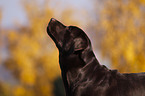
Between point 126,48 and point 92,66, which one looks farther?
point 126,48

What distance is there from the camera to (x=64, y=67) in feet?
9.34

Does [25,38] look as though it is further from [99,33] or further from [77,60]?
[77,60]

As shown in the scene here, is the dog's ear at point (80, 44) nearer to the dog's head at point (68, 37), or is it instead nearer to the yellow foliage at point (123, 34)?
the dog's head at point (68, 37)

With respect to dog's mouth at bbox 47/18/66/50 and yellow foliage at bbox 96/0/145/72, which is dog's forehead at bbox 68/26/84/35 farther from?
yellow foliage at bbox 96/0/145/72

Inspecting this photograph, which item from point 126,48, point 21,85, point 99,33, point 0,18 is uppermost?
point 0,18

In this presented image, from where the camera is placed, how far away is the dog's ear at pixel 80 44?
8.95ft

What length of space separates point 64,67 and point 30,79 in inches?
554

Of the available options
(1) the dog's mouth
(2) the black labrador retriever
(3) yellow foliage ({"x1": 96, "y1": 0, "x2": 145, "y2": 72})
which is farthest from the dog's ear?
(3) yellow foliage ({"x1": 96, "y1": 0, "x2": 145, "y2": 72})

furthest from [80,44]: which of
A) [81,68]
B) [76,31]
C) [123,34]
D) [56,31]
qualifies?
[123,34]

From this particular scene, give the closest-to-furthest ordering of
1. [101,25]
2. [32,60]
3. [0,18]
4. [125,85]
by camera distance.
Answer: [125,85], [101,25], [32,60], [0,18]

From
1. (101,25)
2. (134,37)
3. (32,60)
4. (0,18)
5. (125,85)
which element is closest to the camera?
(125,85)

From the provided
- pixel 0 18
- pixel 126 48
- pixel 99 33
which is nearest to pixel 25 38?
pixel 0 18

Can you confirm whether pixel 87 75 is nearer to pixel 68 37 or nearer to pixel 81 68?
pixel 81 68

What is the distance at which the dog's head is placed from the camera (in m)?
2.76
